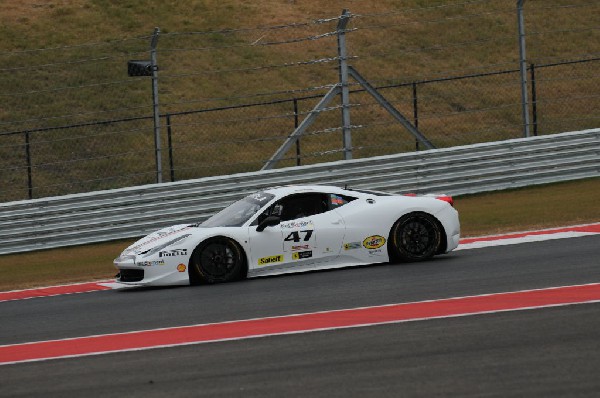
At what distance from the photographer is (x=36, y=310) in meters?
13.6

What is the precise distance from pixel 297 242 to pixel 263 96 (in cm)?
2070

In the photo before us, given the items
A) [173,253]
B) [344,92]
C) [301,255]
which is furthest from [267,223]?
[344,92]

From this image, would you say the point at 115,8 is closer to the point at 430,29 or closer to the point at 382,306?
the point at 430,29

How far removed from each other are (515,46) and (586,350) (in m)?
33.9

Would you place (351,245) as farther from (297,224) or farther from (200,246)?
(200,246)

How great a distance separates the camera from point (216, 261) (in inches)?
567

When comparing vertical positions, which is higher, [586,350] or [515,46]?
[515,46]

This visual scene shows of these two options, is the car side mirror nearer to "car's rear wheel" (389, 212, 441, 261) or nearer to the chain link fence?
"car's rear wheel" (389, 212, 441, 261)

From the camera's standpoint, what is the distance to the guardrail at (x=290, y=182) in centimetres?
1973

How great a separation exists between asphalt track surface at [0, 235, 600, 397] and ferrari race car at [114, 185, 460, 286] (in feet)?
0.70

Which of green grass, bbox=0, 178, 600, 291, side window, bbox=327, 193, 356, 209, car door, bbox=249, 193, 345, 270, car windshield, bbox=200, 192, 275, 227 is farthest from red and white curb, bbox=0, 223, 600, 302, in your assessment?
side window, bbox=327, 193, 356, 209

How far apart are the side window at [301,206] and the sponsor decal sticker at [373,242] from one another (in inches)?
23.1

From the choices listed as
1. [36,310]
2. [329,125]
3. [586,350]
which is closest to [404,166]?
[36,310]

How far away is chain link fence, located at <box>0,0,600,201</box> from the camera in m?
29.9
